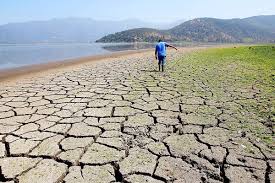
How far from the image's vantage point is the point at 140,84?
8.63 m

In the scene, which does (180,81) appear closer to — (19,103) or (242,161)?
(19,103)

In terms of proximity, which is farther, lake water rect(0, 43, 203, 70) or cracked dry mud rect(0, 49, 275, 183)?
lake water rect(0, 43, 203, 70)

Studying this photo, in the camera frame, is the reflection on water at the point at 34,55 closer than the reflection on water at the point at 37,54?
Yes

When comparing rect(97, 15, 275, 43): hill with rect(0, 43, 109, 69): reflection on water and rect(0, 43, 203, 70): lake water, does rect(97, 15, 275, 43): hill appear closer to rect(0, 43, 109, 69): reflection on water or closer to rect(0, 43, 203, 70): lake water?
rect(0, 43, 203, 70): lake water

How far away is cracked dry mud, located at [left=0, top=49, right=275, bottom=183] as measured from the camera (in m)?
3.32

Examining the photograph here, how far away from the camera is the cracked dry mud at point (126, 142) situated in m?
3.32

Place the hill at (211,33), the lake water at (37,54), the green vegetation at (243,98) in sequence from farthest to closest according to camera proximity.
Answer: the hill at (211,33) < the lake water at (37,54) < the green vegetation at (243,98)

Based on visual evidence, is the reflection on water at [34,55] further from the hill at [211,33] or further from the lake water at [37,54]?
the hill at [211,33]

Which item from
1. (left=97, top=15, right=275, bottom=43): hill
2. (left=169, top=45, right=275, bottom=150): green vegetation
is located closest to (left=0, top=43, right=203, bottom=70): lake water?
(left=169, top=45, right=275, bottom=150): green vegetation

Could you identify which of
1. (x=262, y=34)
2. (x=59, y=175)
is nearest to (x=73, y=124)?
(x=59, y=175)

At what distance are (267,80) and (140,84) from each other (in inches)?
150

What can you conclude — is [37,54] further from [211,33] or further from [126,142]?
[211,33]

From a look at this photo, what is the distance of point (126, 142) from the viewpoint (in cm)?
414

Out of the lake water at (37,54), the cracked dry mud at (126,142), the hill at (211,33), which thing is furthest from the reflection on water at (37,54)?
the hill at (211,33)
